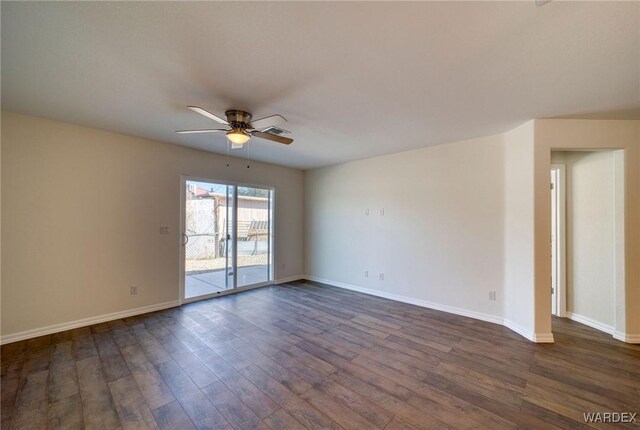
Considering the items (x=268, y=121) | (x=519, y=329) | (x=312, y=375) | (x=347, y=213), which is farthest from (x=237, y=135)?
(x=519, y=329)

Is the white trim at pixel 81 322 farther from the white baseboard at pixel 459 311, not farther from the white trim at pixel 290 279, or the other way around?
the white baseboard at pixel 459 311

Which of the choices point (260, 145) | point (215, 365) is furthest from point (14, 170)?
point (215, 365)

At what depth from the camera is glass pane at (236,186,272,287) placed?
4922mm

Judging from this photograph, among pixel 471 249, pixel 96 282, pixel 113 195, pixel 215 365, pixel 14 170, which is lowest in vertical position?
pixel 215 365

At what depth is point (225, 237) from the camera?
469 cm

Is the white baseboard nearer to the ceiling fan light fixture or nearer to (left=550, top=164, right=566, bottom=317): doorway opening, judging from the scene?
(left=550, top=164, right=566, bottom=317): doorway opening

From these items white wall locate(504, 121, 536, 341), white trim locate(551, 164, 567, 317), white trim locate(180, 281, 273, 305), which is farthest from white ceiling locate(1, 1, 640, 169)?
white trim locate(180, 281, 273, 305)

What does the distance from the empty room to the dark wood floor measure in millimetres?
22

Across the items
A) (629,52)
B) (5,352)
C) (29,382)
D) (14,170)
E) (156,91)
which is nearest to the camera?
(629,52)

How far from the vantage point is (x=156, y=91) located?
2.31m

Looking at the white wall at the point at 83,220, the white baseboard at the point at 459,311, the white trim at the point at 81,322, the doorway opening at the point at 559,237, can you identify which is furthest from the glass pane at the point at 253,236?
the doorway opening at the point at 559,237

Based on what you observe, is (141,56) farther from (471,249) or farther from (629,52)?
(471,249)

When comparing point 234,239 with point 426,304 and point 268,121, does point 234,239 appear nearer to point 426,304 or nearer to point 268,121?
point 268,121

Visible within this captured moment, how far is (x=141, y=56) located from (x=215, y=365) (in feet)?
8.71
